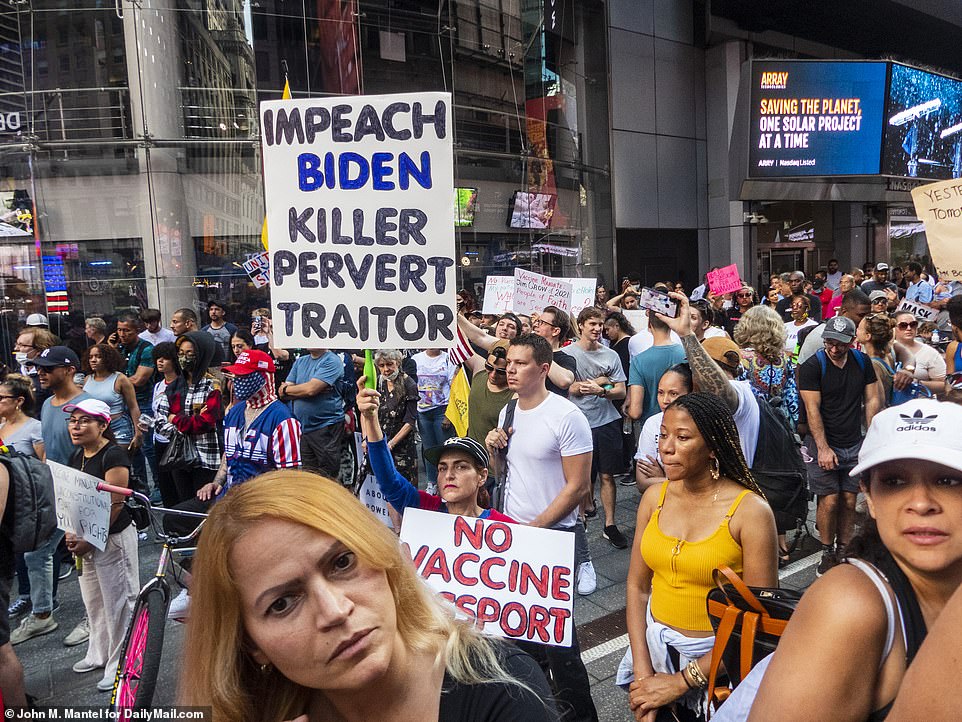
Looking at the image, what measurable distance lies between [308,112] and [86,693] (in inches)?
138

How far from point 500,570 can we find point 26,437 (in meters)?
4.21

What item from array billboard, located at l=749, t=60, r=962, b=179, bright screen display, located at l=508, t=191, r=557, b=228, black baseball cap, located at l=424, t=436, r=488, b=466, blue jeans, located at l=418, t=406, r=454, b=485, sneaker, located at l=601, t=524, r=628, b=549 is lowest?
sneaker, located at l=601, t=524, r=628, b=549

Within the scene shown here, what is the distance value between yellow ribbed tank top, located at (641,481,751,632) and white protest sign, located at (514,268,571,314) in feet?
17.4

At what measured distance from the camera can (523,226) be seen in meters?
18.1

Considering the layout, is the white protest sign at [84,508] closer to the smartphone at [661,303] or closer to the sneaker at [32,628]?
the sneaker at [32,628]

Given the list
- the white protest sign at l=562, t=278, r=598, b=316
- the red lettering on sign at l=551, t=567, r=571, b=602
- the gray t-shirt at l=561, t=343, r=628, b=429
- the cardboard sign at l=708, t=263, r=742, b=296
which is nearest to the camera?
the red lettering on sign at l=551, t=567, r=571, b=602

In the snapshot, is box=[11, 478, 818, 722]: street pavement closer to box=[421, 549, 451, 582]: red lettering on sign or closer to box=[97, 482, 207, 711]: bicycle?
box=[97, 482, 207, 711]: bicycle

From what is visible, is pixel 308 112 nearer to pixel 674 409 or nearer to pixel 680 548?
pixel 674 409

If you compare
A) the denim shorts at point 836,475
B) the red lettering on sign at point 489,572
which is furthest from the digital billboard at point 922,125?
the red lettering on sign at point 489,572

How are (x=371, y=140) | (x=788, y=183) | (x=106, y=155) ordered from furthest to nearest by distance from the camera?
(x=788, y=183) < (x=106, y=155) < (x=371, y=140)

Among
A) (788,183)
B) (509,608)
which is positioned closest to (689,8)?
(788,183)

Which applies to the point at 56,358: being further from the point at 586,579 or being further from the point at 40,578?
the point at 586,579

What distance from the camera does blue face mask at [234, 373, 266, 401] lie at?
494 cm

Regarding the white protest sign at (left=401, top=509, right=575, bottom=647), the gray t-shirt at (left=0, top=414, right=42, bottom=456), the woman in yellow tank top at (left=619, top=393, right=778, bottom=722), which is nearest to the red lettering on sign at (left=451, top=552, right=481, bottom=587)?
the white protest sign at (left=401, top=509, right=575, bottom=647)
